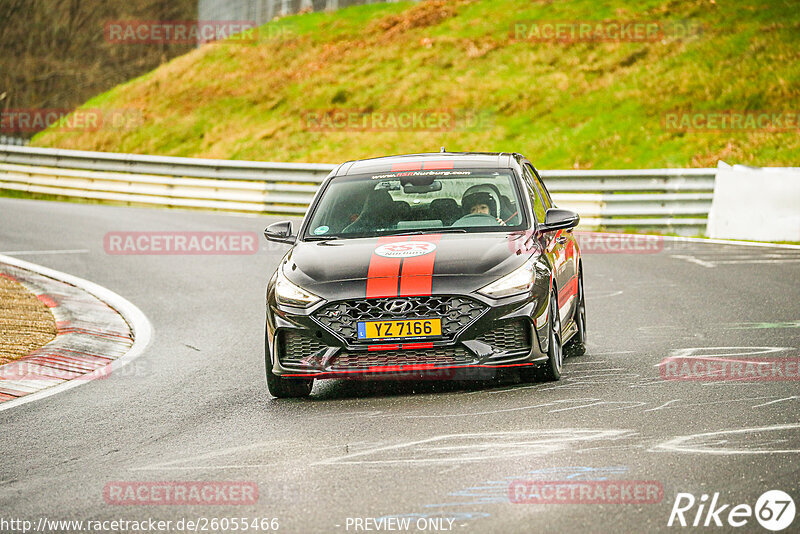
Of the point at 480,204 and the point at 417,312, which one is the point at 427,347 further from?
the point at 480,204

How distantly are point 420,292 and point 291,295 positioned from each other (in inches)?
35.5

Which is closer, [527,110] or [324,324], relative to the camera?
[324,324]

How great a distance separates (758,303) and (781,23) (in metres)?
24.5

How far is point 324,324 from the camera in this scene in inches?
295

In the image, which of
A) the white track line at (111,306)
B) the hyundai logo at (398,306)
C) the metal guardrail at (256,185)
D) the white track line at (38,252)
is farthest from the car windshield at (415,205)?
the metal guardrail at (256,185)

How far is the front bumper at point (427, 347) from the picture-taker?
7.39 m

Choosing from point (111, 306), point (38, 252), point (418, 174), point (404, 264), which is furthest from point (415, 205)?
point (38, 252)

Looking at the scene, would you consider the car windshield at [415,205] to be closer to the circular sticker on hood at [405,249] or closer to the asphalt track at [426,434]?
the circular sticker on hood at [405,249]

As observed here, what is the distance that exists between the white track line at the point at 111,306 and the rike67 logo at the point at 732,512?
4.86 metres

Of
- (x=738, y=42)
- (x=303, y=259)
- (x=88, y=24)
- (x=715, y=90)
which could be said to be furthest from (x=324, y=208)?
(x=88, y=24)

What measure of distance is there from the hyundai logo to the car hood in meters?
Answer: 0.05

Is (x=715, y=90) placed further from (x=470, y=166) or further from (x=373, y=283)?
(x=373, y=283)

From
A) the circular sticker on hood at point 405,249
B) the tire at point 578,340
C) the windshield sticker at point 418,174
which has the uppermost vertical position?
the windshield sticker at point 418,174

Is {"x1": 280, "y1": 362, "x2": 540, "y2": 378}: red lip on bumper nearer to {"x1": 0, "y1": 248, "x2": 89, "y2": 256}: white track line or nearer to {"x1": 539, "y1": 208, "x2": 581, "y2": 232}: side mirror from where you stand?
{"x1": 539, "y1": 208, "x2": 581, "y2": 232}: side mirror
